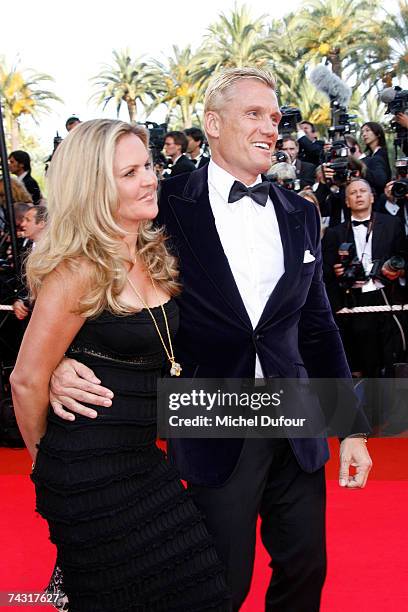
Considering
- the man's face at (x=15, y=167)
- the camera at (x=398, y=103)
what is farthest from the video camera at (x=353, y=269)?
the man's face at (x=15, y=167)

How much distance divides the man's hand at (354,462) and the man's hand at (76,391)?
818mm

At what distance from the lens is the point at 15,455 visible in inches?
246

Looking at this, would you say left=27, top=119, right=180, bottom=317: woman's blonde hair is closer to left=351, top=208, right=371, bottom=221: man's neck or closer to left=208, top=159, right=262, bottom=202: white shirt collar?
left=208, top=159, right=262, bottom=202: white shirt collar

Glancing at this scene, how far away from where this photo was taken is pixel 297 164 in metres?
7.86

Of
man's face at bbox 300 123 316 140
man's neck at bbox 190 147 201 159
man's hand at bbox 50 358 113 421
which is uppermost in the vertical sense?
man's face at bbox 300 123 316 140

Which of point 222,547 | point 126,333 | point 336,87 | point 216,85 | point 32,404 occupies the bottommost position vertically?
point 222,547

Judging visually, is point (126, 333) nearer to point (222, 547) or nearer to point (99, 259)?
point (99, 259)

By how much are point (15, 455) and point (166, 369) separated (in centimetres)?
402

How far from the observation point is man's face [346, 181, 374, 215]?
6.56 metres

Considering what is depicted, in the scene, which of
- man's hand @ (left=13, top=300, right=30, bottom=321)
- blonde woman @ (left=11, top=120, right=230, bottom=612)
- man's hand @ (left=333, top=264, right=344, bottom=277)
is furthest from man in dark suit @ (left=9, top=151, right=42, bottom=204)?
blonde woman @ (left=11, top=120, right=230, bottom=612)

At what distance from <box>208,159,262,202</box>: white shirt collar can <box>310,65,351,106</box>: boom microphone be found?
6394 mm

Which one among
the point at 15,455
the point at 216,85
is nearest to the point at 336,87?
the point at 15,455

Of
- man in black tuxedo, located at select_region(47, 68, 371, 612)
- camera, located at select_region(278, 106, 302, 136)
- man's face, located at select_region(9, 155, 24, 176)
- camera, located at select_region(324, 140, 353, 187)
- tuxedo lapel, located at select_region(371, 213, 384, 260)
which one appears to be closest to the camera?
man in black tuxedo, located at select_region(47, 68, 371, 612)

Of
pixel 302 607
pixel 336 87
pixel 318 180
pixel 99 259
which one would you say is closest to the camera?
pixel 99 259
